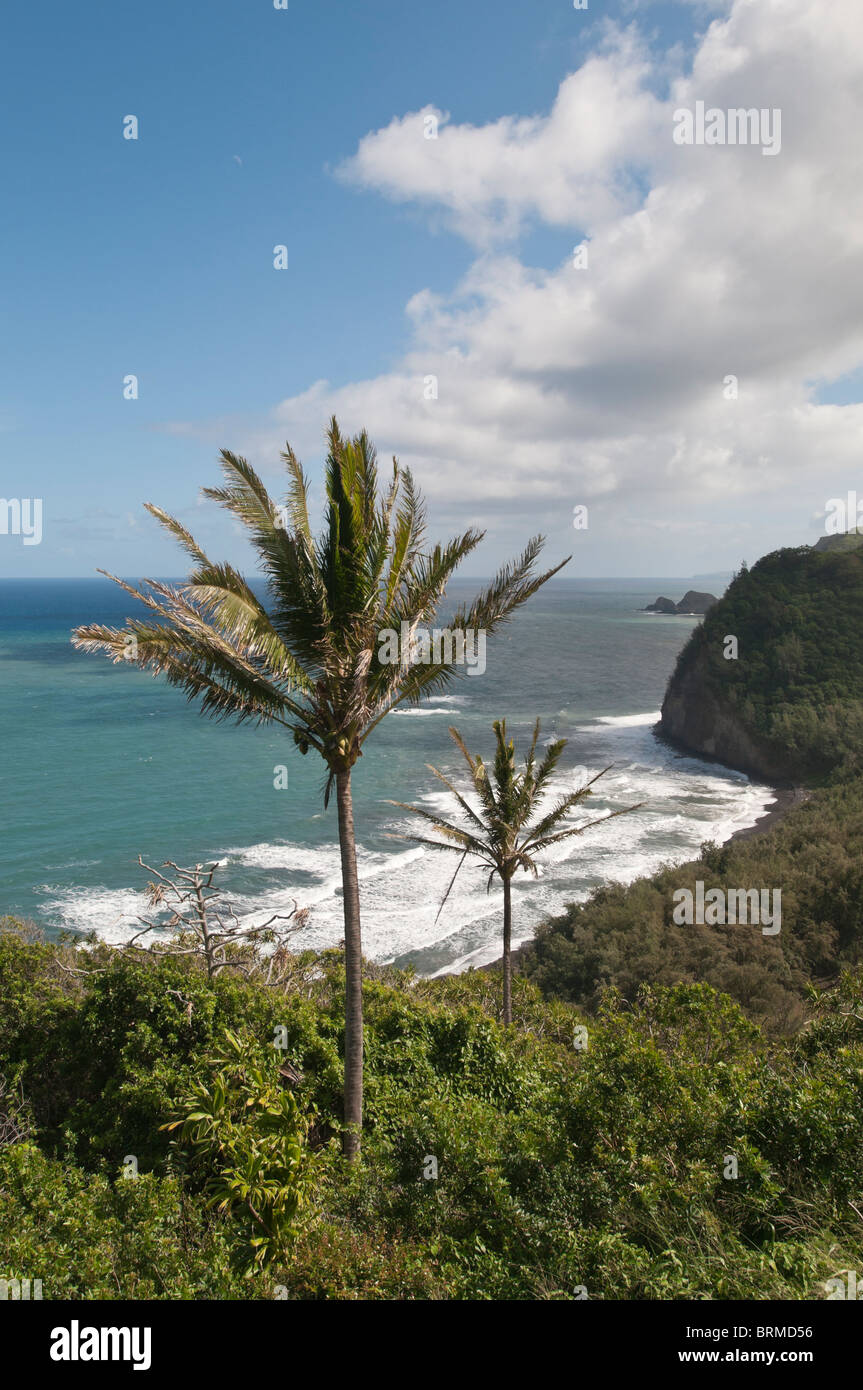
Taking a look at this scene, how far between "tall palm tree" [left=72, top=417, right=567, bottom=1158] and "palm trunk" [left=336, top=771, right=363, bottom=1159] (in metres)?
0.02

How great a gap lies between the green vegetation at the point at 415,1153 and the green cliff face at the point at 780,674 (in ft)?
131

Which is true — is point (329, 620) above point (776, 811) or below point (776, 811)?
above

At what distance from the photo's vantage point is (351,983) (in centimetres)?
821

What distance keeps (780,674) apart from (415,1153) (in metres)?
51.7

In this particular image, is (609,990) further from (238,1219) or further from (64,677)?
(64,677)

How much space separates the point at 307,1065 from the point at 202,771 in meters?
37.8

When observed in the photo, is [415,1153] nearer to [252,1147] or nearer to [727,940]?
[252,1147]

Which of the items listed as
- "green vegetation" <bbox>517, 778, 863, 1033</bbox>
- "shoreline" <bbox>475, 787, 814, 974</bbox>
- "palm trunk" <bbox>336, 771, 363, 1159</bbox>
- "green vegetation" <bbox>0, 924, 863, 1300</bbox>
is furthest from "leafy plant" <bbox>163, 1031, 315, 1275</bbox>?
"shoreline" <bbox>475, 787, 814, 974</bbox>

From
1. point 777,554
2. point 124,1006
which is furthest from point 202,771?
point 777,554

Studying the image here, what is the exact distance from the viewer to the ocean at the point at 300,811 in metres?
26.9

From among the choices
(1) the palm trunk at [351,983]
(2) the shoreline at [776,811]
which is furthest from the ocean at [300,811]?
(1) the palm trunk at [351,983]

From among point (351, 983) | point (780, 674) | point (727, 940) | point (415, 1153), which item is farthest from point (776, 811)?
point (351, 983)

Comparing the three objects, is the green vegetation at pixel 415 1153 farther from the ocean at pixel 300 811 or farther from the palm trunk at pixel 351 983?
the ocean at pixel 300 811

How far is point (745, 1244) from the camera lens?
19.5ft
